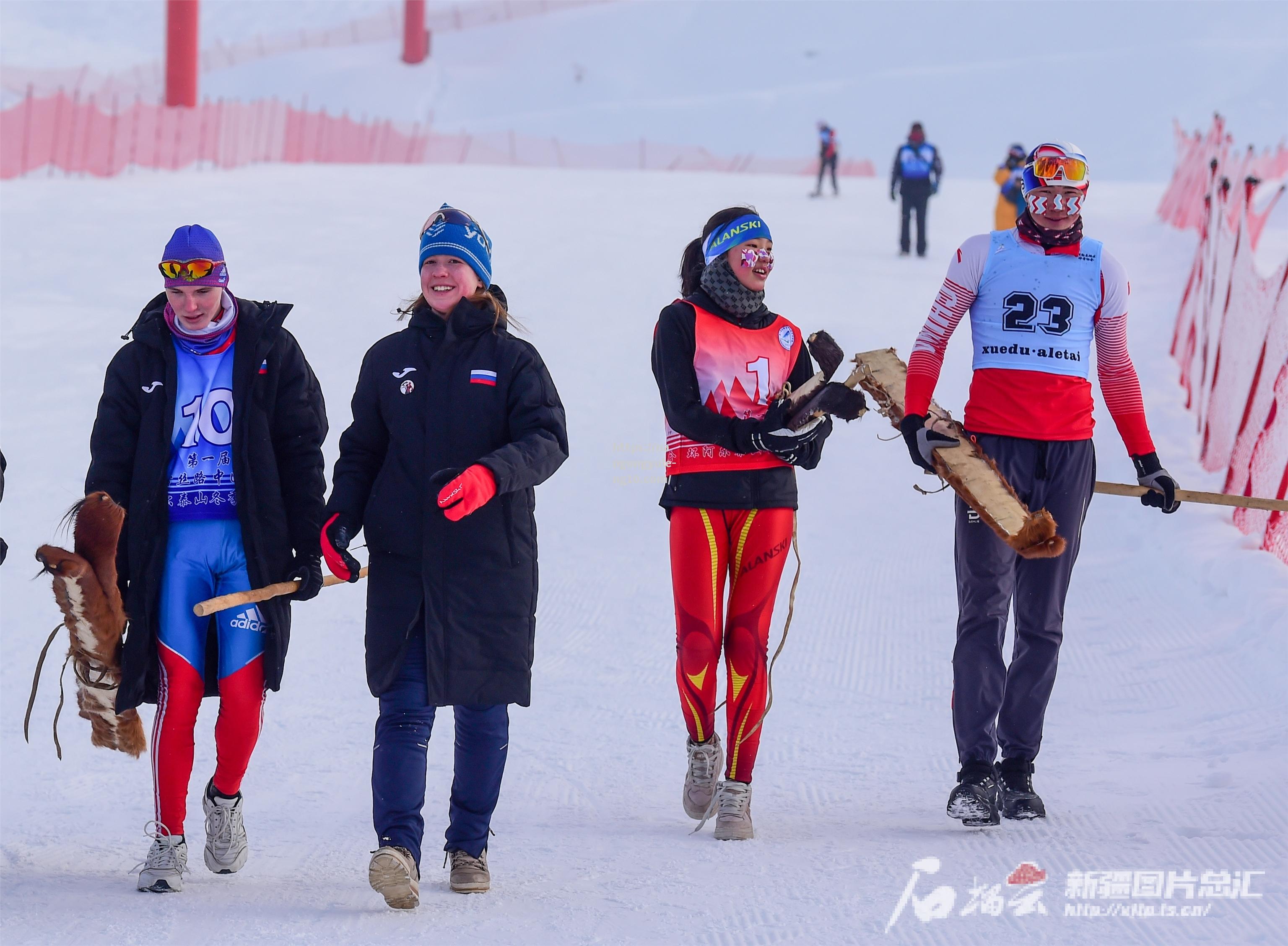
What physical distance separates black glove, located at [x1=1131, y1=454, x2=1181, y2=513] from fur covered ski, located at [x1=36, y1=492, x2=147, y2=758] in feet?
9.20

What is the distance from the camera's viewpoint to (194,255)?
385 centimetres

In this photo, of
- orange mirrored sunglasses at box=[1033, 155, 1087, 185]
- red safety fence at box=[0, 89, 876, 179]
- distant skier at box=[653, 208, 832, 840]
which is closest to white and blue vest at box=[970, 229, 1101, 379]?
orange mirrored sunglasses at box=[1033, 155, 1087, 185]

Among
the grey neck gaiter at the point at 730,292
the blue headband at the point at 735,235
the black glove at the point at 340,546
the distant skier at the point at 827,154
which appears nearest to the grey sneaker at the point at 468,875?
the black glove at the point at 340,546

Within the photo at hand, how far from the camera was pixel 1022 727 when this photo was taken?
4434 mm

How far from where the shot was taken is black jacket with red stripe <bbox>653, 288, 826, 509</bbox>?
4.24 metres

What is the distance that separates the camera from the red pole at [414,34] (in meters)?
60.5

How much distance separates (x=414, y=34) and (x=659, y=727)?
59390 millimetres

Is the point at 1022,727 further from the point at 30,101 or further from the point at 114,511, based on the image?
the point at 30,101

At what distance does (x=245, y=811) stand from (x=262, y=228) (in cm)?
1306

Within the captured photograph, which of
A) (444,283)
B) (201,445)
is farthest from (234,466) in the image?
(444,283)

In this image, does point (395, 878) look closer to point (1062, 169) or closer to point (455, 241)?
point (455, 241)

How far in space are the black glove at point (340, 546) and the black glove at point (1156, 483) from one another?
221cm

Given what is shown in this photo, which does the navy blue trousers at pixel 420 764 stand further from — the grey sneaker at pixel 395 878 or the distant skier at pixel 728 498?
the distant skier at pixel 728 498

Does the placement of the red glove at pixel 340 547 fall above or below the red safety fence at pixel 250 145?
below
